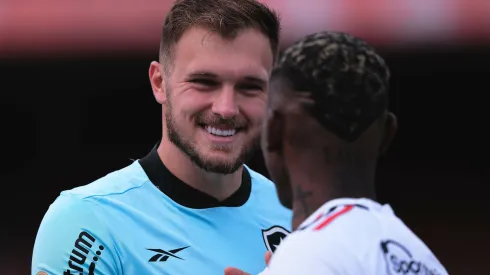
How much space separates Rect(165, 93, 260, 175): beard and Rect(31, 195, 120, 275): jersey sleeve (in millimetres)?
432

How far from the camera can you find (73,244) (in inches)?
110

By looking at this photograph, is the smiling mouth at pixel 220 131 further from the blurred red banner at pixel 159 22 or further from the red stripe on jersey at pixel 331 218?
the blurred red banner at pixel 159 22

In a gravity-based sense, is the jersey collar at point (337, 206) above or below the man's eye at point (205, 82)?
above

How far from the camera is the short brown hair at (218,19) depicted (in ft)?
10.4

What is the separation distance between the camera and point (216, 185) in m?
3.24

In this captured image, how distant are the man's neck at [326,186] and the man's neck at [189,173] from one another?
1.28 meters

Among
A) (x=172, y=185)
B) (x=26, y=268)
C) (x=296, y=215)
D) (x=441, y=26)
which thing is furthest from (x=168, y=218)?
(x=26, y=268)

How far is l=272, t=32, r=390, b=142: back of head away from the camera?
1.88 m


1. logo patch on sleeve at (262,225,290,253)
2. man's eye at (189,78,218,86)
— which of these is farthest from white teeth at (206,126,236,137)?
logo patch on sleeve at (262,225,290,253)

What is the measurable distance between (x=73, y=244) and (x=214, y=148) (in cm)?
62

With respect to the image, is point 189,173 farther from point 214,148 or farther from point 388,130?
point 388,130

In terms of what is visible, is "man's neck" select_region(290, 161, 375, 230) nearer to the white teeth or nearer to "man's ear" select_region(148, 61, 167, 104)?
the white teeth

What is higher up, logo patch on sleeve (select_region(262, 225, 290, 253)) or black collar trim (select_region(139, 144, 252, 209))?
black collar trim (select_region(139, 144, 252, 209))

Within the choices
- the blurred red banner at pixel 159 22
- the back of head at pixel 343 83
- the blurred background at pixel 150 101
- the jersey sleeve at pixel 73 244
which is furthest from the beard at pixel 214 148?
the blurred red banner at pixel 159 22
